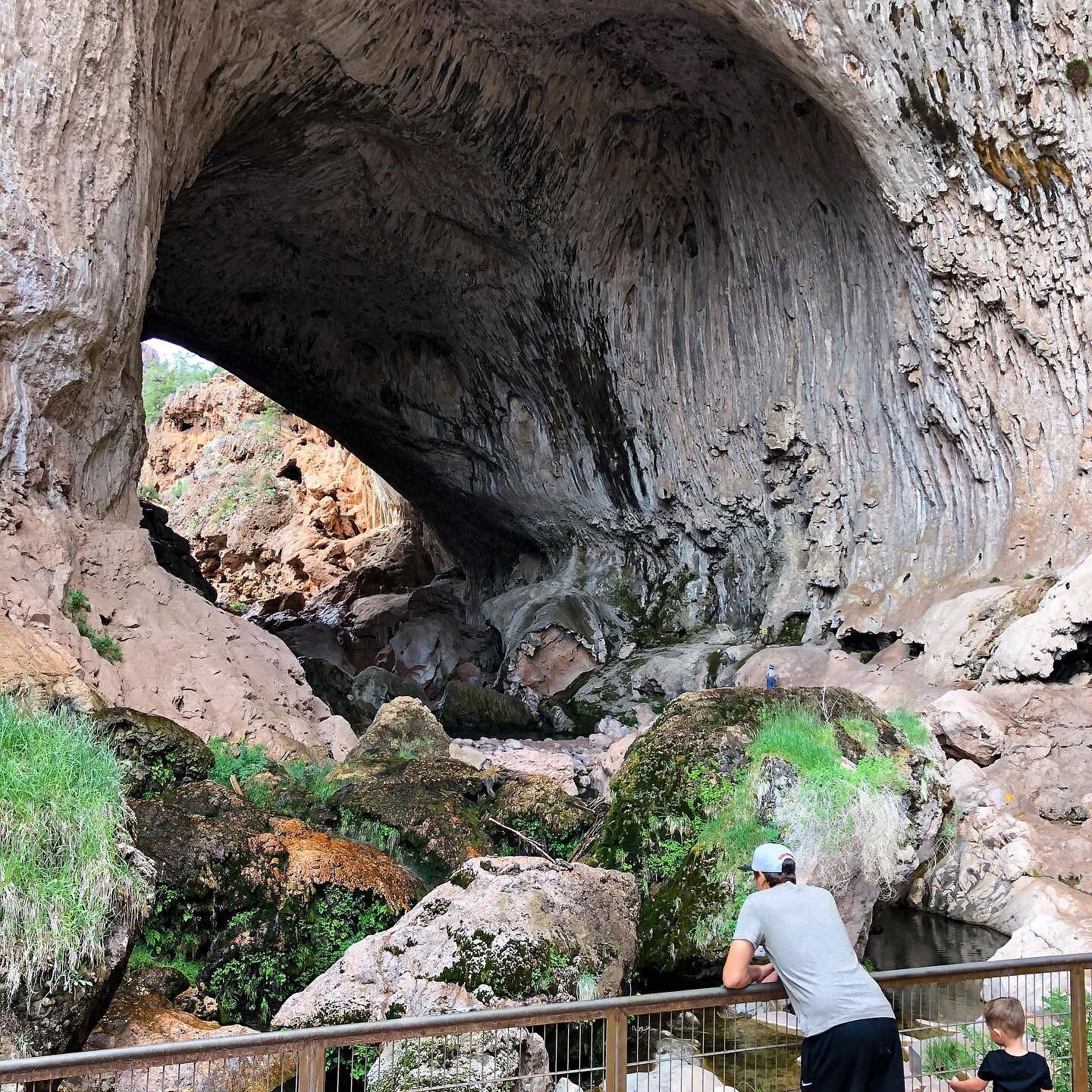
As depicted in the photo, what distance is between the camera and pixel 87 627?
389 inches

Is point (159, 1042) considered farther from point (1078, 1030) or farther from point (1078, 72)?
point (1078, 72)

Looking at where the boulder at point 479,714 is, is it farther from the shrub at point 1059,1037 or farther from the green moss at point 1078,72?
the shrub at point 1059,1037

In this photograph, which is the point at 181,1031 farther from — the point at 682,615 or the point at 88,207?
the point at 682,615

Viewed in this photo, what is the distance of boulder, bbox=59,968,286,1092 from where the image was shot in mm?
4699

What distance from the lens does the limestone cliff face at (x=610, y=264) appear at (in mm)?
10672

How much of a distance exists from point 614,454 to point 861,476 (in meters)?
5.93

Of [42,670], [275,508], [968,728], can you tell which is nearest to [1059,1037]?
[968,728]

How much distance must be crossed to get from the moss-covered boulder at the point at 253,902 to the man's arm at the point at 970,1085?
4.06 m

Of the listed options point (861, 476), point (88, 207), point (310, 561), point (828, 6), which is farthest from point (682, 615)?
point (310, 561)

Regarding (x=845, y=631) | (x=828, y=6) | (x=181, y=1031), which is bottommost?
(x=181, y=1031)

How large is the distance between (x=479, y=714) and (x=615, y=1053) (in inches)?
609

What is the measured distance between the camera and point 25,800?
4.88m

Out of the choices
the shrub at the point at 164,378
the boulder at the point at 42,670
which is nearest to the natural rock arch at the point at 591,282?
the boulder at the point at 42,670

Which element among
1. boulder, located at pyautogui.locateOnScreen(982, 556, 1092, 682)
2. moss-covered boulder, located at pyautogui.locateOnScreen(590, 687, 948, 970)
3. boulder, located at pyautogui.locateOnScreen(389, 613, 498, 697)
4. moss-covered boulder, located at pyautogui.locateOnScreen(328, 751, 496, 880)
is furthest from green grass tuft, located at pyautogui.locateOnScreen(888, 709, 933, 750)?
boulder, located at pyautogui.locateOnScreen(389, 613, 498, 697)
